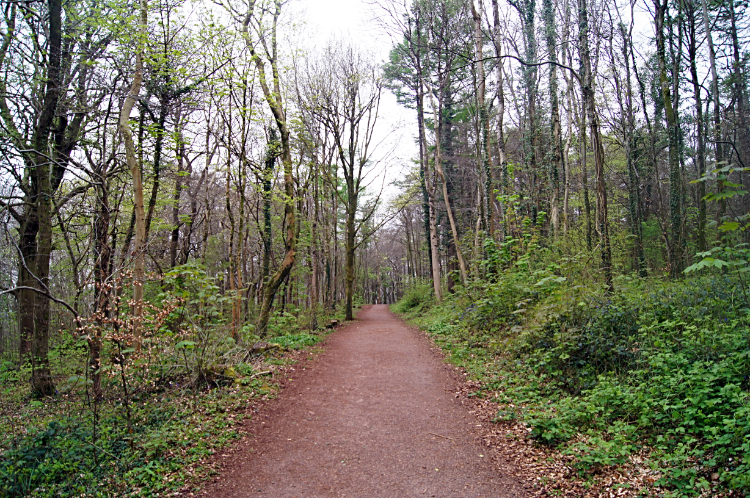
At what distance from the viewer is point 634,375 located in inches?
183

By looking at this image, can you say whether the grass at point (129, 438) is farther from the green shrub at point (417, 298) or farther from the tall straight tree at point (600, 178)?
the green shrub at point (417, 298)

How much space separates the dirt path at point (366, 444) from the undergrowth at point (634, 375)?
746mm

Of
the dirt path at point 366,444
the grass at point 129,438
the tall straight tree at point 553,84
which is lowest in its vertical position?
the dirt path at point 366,444

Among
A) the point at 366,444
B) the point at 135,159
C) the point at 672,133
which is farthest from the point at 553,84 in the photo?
the point at 366,444

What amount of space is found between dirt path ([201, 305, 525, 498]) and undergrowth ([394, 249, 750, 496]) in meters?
0.75

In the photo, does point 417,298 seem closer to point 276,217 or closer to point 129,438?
point 276,217

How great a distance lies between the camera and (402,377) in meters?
7.20

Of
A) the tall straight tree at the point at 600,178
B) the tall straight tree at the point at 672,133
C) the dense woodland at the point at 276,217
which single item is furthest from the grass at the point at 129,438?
the tall straight tree at the point at 672,133

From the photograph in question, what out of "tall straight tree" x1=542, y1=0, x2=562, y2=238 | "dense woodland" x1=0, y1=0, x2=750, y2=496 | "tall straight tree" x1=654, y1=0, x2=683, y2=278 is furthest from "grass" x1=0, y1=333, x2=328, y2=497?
"tall straight tree" x1=542, y1=0, x2=562, y2=238

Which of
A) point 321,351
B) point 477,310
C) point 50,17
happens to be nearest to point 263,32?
point 50,17

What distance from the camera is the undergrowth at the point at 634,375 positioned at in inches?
122

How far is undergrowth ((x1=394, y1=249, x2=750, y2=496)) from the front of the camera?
3105 mm

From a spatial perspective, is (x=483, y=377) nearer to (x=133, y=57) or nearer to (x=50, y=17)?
(x=133, y=57)

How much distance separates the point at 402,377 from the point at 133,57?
28.9 ft
